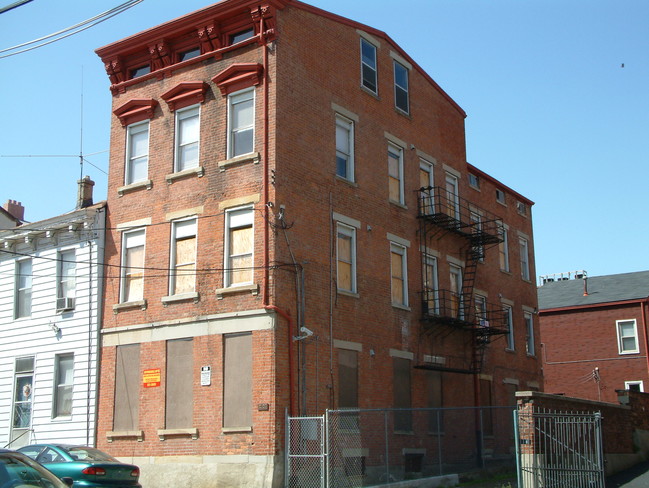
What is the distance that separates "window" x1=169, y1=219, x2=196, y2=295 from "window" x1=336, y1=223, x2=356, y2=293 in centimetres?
432

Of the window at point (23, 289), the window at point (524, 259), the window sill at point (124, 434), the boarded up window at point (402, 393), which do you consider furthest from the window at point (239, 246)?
the window at point (524, 259)

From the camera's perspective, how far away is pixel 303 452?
20.9 metres

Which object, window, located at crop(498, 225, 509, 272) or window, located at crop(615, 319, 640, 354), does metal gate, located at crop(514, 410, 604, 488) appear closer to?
window, located at crop(498, 225, 509, 272)

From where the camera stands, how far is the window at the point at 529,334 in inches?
1448

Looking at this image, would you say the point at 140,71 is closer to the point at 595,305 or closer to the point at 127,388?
the point at 127,388

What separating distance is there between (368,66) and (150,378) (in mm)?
12555

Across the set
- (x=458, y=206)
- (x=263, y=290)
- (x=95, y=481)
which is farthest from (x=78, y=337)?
(x=458, y=206)

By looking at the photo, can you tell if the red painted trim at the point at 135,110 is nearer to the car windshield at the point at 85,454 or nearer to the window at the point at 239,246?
the window at the point at 239,246

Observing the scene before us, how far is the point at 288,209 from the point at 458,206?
11013mm

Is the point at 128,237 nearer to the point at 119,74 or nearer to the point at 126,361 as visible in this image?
the point at 126,361

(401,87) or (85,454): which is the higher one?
(401,87)

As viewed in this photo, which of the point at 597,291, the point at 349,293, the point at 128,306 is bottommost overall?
the point at 128,306

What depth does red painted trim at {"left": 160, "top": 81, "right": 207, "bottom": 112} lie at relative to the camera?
80.7 feet

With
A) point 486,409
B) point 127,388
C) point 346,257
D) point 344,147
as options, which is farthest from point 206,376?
point 486,409
